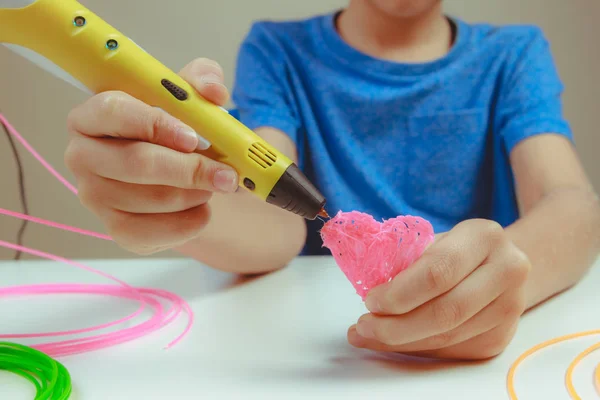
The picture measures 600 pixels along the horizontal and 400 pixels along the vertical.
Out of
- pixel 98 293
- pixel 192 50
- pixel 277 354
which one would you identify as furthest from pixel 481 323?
pixel 192 50

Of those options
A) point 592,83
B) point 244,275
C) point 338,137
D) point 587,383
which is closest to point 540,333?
point 587,383

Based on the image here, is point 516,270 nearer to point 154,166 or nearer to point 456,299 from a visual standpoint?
point 456,299

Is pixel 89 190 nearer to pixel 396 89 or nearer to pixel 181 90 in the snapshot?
pixel 181 90

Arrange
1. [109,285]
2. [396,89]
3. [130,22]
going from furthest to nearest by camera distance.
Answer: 1. [130,22]
2. [396,89]
3. [109,285]

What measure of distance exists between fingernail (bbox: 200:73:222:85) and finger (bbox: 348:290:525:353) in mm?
243

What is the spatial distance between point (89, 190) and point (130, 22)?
2.82 ft

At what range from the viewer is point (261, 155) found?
367mm

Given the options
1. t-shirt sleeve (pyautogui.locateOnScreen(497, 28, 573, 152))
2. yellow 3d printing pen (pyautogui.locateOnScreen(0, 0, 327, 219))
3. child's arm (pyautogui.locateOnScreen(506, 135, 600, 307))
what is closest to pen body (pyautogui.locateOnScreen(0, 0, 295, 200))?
yellow 3d printing pen (pyautogui.locateOnScreen(0, 0, 327, 219))

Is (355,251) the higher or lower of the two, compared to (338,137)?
lower

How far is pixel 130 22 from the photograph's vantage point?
3.72 ft

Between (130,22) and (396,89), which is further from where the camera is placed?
(130,22)

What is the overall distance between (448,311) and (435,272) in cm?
3

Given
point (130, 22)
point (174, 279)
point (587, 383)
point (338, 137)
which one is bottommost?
point (587, 383)

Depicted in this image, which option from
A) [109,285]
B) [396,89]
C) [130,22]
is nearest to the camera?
[109,285]
